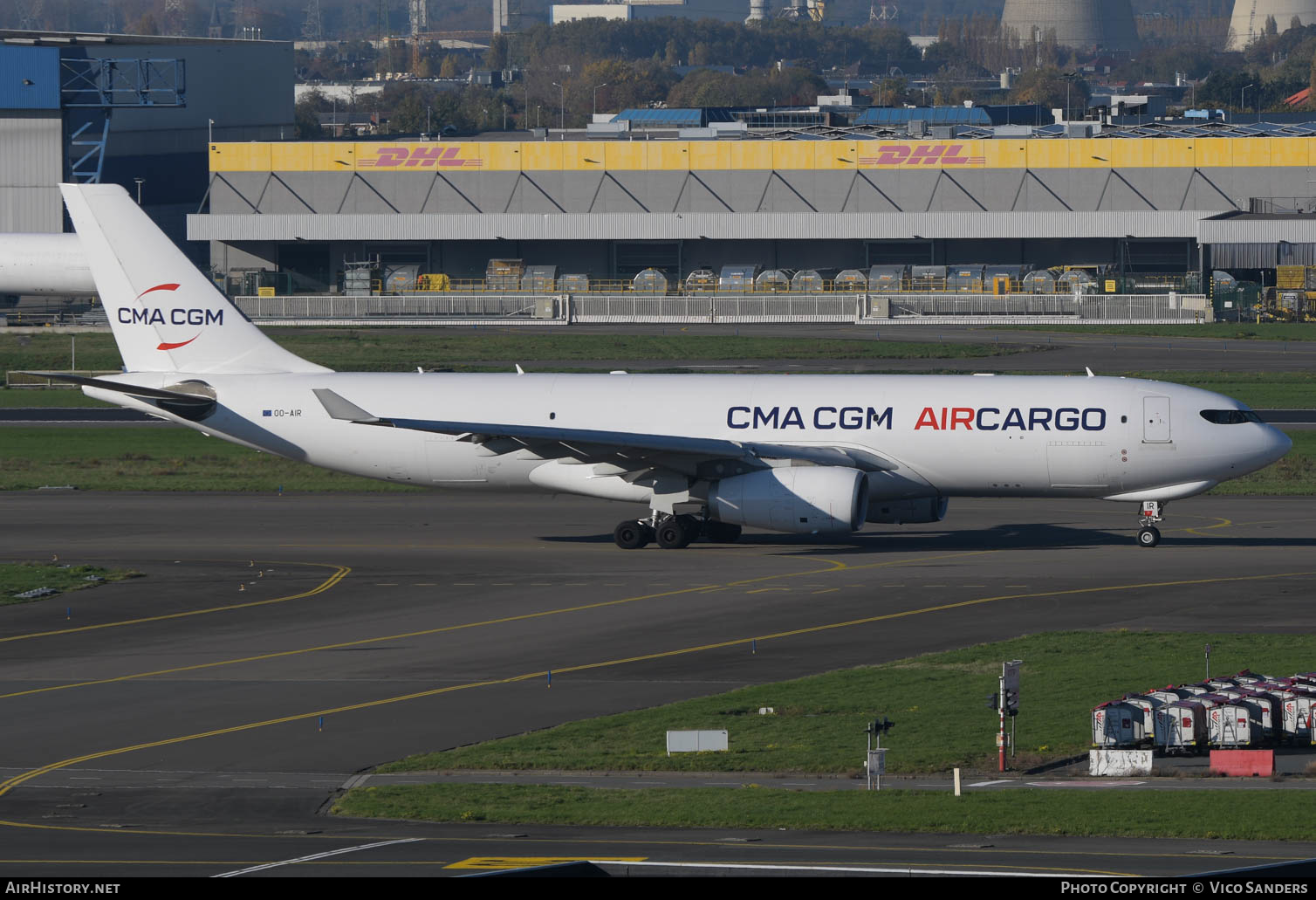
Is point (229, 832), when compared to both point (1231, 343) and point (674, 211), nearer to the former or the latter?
point (1231, 343)

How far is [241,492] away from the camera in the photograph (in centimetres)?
5841

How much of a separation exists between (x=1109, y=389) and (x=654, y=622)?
1577 cm

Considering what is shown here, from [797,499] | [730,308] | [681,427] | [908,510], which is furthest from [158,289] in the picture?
[730,308]

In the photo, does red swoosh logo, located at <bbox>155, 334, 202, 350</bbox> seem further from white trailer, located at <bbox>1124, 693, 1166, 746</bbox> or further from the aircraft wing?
white trailer, located at <bbox>1124, 693, 1166, 746</bbox>

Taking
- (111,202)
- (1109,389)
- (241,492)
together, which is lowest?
(241,492)

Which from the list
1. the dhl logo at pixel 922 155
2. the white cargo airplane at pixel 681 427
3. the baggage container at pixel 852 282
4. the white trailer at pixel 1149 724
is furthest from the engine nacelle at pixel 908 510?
the dhl logo at pixel 922 155

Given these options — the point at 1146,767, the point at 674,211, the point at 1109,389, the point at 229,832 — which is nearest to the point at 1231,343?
the point at 674,211

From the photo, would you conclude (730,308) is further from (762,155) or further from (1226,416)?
(1226,416)

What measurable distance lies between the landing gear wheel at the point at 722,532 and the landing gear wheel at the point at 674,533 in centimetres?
147

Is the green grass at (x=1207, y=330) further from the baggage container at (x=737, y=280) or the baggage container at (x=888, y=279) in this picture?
the baggage container at (x=737, y=280)

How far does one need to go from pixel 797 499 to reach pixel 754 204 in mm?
92384

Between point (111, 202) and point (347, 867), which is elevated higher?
point (111, 202)

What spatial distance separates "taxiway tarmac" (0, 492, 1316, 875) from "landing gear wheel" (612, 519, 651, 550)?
15.3 inches

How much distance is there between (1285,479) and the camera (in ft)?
192
